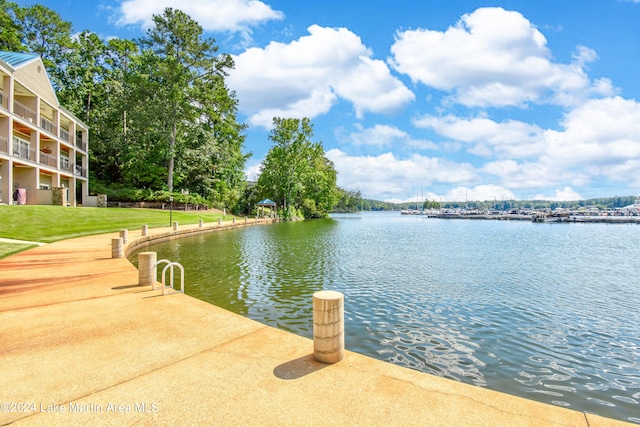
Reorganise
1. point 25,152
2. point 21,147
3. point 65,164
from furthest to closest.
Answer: point 65,164 < point 25,152 < point 21,147

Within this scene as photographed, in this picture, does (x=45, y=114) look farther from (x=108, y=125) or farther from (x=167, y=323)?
(x=167, y=323)

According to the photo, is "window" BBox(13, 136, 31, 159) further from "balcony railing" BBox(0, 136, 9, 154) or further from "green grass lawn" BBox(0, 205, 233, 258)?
"green grass lawn" BBox(0, 205, 233, 258)

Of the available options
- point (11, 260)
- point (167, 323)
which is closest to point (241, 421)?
point (167, 323)

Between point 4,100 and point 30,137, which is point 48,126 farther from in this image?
point 4,100

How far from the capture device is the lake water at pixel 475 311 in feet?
20.3

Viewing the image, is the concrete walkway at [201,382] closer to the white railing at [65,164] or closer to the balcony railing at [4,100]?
the balcony railing at [4,100]

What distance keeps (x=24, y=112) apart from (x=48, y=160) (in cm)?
484

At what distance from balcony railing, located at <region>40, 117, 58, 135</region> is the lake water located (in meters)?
26.0

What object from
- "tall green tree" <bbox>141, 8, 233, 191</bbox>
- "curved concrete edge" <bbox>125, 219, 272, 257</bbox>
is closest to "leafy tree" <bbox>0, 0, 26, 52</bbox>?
"tall green tree" <bbox>141, 8, 233, 191</bbox>

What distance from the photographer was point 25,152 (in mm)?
29969

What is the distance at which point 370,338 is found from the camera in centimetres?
771

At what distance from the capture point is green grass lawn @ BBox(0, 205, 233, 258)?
741 inches

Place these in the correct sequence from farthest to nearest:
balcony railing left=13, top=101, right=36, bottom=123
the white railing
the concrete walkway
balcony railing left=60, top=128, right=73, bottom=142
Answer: balcony railing left=60, top=128, right=73, bottom=142
the white railing
balcony railing left=13, top=101, right=36, bottom=123
the concrete walkway

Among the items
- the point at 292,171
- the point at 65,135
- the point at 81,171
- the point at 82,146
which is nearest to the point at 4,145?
the point at 65,135
